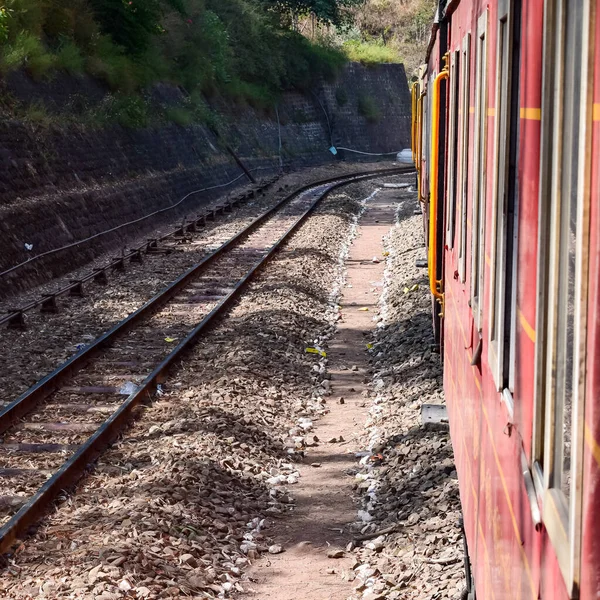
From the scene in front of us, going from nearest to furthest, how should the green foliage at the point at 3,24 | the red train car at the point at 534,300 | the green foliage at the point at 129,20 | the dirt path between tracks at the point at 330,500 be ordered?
the red train car at the point at 534,300 → the dirt path between tracks at the point at 330,500 → the green foliage at the point at 3,24 → the green foliage at the point at 129,20

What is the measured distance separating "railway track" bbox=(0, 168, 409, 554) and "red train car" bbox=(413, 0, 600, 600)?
3641 mm

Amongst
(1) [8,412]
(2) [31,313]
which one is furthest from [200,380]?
(2) [31,313]

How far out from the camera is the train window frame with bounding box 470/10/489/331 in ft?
12.3

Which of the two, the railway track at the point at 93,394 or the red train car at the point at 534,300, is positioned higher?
the red train car at the point at 534,300

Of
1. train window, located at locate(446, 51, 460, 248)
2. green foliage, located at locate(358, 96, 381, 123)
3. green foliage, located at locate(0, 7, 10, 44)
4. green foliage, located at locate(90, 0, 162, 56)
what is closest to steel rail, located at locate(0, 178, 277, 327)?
green foliage, located at locate(0, 7, 10, 44)

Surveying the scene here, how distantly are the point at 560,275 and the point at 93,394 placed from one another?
8318 millimetres

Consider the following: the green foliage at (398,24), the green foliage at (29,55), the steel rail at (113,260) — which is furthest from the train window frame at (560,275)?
the green foliage at (398,24)

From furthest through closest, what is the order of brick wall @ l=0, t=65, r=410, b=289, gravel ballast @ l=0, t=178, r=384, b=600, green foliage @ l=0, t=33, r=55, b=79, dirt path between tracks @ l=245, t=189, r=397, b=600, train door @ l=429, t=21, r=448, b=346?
green foliage @ l=0, t=33, r=55, b=79
brick wall @ l=0, t=65, r=410, b=289
train door @ l=429, t=21, r=448, b=346
dirt path between tracks @ l=245, t=189, r=397, b=600
gravel ballast @ l=0, t=178, r=384, b=600

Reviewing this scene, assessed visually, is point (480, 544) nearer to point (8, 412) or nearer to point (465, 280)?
point (465, 280)

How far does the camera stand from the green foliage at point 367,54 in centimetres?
5694

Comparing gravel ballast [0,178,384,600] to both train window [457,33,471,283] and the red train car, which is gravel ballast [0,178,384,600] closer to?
the red train car

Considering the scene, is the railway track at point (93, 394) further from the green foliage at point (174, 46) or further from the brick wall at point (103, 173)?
the green foliage at point (174, 46)

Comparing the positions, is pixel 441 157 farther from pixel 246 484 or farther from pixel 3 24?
pixel 3 24

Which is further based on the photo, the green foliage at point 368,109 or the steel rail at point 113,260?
the green foliage at point 368,109
